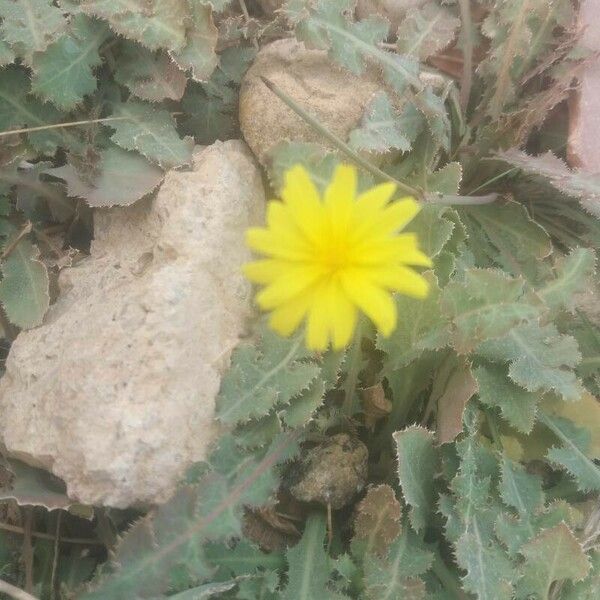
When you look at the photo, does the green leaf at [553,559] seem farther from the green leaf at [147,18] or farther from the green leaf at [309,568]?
the green leaf at [147,18]

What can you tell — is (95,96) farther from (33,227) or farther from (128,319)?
(128,319)

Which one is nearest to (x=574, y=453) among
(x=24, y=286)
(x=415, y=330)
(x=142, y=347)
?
(x=415, y=330)

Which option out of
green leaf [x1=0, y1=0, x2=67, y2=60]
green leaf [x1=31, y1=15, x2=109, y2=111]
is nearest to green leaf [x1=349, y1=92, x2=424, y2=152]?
green leaf [x1=31, y1=15, x2=109, y2=111]

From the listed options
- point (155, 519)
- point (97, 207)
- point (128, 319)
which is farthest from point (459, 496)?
point (97, 207)

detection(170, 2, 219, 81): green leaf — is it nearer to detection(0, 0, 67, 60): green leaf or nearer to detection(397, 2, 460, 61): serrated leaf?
detection(0, 0, 67, 60): green leaf

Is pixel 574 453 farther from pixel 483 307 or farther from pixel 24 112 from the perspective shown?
pixel 24 112

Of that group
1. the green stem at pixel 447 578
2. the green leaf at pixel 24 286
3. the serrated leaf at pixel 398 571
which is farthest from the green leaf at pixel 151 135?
the green stem at pixel 447 578
